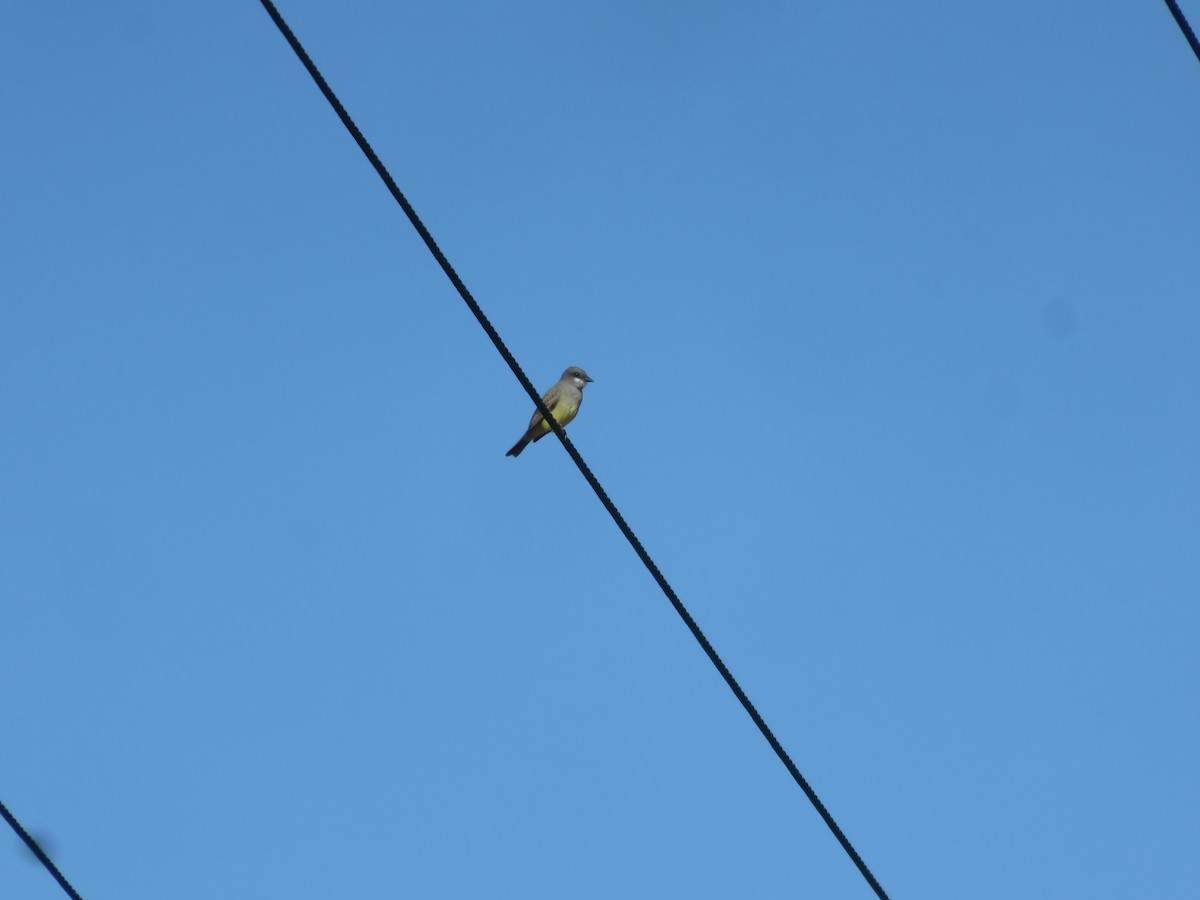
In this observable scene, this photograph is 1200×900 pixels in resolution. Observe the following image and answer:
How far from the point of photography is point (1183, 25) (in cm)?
425

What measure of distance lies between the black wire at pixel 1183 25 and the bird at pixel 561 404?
8099 mm

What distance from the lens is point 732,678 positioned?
15.9 feet

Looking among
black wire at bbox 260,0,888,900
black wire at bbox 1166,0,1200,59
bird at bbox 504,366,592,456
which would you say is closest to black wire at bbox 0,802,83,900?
black wire at bbox 260,0,888,900

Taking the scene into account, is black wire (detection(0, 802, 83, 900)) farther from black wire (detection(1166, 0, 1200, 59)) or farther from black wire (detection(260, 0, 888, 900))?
black wire (detection(1166, 0, 1200, 59))

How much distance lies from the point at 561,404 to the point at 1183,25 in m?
8.77

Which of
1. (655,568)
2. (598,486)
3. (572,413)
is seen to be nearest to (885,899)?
(655,568)

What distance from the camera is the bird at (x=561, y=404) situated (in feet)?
39.9

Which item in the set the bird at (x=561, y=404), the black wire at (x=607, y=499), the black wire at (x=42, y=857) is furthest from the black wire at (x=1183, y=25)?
the bird at (x=561, y=404)

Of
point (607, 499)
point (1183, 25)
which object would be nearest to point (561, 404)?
point (607, 499)

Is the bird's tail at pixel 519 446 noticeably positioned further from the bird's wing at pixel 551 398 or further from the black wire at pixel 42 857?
the black wire at pixel 42 857

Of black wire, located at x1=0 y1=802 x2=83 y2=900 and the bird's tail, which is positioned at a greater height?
the bird's tail

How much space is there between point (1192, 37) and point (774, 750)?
2.56 metres

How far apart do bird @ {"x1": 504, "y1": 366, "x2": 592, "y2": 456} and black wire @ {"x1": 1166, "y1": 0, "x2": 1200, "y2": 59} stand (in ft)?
26.6

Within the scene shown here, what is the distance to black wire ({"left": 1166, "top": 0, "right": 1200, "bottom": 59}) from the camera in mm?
4203
